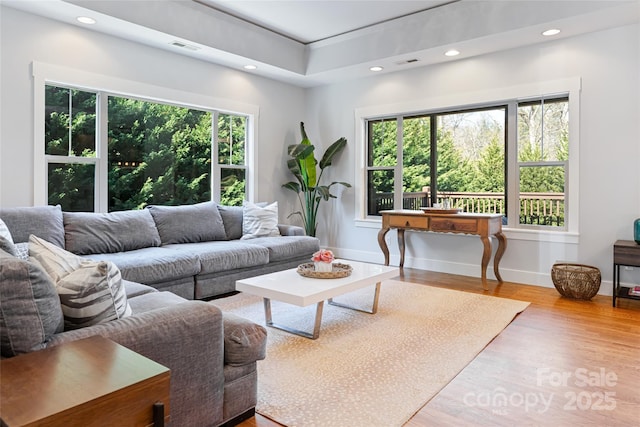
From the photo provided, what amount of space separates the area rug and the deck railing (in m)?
1.28

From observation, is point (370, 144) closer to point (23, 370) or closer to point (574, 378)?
→ point (574, 378)

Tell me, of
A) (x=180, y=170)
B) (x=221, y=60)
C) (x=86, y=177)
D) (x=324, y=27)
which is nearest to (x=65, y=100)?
(x=86, y=177)

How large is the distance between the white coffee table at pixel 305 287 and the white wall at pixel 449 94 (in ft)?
7.17

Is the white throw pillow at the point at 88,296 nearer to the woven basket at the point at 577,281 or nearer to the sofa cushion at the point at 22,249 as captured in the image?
the sofa cushion at the point at 22,249

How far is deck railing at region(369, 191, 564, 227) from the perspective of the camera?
4.54 m

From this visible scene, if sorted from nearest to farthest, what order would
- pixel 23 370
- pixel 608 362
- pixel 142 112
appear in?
pixel 23 370, pixel 608 362, pixel 142 112

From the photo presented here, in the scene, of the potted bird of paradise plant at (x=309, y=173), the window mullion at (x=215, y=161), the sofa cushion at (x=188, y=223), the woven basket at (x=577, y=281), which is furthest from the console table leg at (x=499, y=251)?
the window mullion at (x=215, y=161)

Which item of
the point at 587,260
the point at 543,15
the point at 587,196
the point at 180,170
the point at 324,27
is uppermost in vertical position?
the point at 324,27

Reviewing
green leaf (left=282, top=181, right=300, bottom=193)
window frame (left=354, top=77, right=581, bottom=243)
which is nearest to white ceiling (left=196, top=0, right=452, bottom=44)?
window frame (left=354, top=77, right=581, bottom=243)

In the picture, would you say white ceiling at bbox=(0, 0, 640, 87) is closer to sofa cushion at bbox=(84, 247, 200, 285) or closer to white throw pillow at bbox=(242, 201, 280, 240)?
white throw pillow at bbox=(242, 201, 280, 240)

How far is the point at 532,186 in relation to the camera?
15.4 feet

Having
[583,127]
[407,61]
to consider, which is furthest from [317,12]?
[583,127]

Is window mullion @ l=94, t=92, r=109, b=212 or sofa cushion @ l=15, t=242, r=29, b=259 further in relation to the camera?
window mullion @ l=94, t=92, r=109, b=212

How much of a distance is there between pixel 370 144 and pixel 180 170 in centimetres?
273
